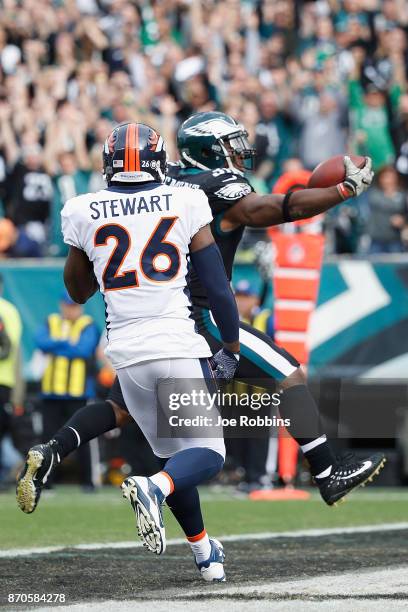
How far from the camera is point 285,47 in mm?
15250

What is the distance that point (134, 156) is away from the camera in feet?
16.9

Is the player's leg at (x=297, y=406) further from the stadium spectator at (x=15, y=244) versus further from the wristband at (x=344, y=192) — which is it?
the stadium spectator at (x=15, y=244)

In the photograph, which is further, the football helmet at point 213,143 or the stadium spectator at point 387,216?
the stadium spectator at point 387,216

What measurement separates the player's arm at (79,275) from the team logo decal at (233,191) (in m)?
0.75

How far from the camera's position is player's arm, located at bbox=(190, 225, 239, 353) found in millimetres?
5074

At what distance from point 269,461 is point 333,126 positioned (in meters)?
4.19

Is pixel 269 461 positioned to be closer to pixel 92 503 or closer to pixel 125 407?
pixel 92 503

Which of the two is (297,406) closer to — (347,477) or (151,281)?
(347,477)

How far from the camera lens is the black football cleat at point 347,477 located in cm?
561

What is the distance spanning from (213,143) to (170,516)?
10.4 ft

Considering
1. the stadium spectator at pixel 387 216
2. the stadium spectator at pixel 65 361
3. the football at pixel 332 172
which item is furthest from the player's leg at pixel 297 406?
the stadium spectator at pixel 387 216

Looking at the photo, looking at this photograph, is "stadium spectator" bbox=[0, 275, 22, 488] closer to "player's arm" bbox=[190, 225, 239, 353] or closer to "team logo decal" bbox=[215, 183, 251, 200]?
"team logo decal" bbox=[215, 183, 251, 200]

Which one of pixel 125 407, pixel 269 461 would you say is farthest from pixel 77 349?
pixel 125 407

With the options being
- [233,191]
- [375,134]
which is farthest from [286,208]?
[375,134]
